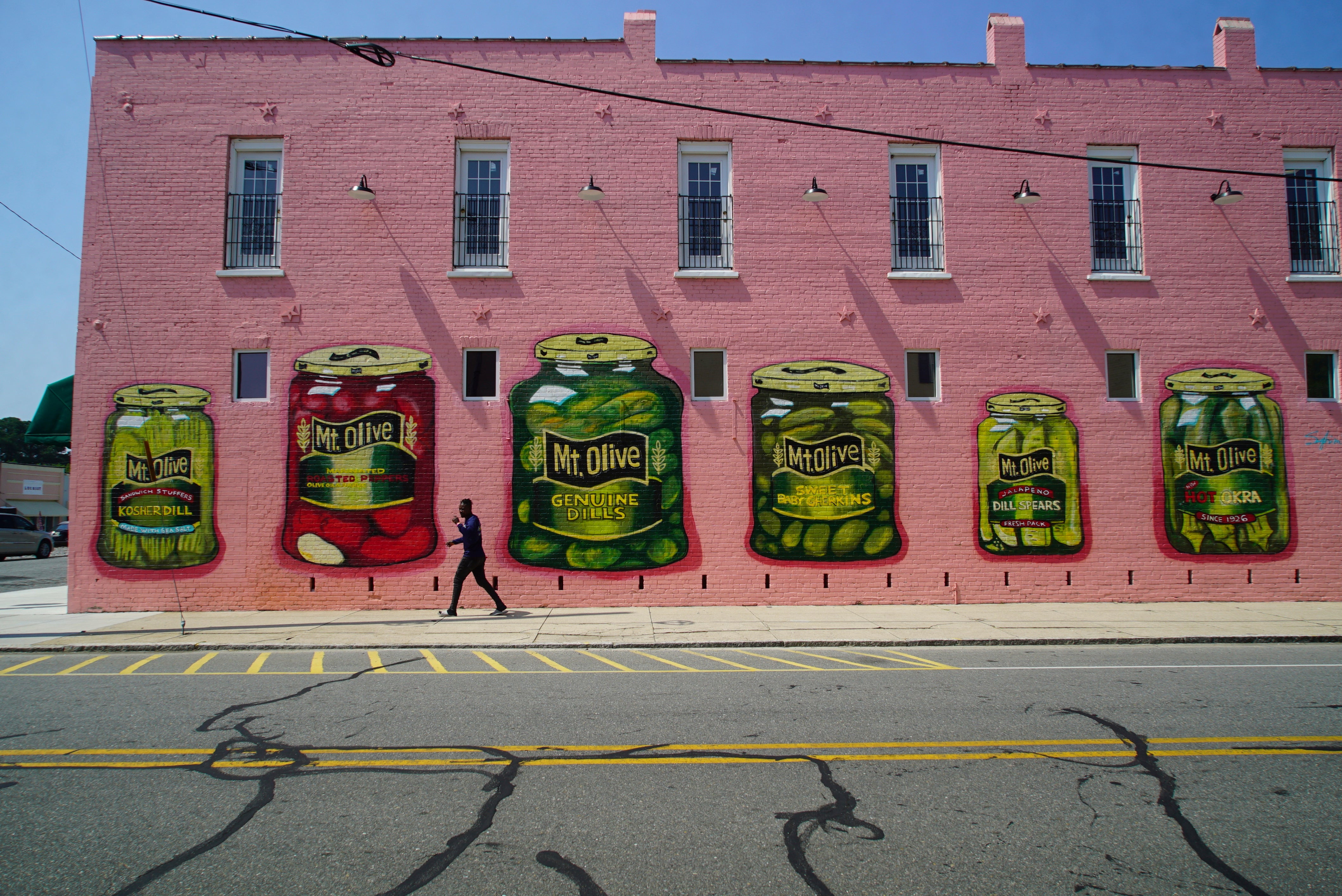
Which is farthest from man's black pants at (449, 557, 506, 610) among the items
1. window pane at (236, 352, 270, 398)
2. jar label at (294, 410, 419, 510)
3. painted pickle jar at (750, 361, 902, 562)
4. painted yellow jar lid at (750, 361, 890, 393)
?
painted yellow jar lid at (750, 361, 890, 393)

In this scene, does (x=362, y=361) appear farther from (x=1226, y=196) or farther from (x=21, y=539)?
(x=21, y=539)

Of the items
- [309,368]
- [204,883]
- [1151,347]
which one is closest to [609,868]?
[204,883]

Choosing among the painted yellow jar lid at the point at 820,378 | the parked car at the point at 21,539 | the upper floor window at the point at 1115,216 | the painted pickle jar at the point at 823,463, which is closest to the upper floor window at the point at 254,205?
the painted yellow jar lid at the point at 820,378

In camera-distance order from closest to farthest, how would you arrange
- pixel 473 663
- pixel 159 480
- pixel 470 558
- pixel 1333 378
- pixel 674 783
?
pixel 674 783, pixel 473 663, pixel 470 558, pixel 159 480, pixel 1333 378

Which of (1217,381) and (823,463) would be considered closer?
(823,463)

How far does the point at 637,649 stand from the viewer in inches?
366

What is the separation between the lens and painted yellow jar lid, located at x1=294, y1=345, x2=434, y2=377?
12742 mm

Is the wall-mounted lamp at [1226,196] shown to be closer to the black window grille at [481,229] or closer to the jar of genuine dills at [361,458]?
the black window grille at [481,229]

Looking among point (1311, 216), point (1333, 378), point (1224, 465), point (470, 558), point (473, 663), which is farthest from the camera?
point (1311, 216)

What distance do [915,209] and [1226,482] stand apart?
7.27 metres

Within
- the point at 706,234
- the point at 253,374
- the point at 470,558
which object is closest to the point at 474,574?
the point at 470,558

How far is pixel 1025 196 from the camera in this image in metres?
13.0
